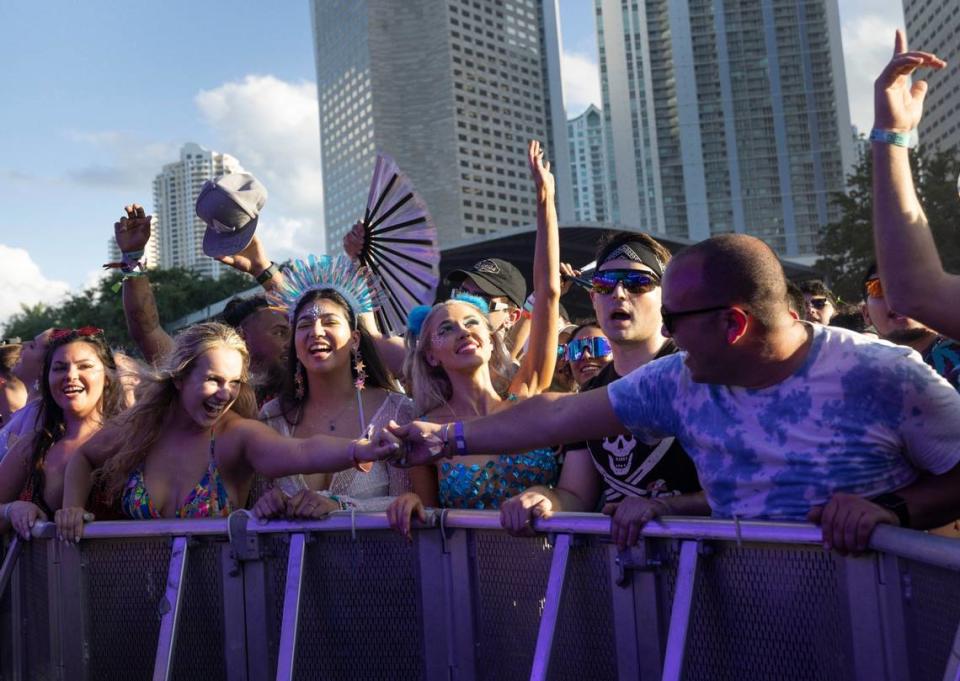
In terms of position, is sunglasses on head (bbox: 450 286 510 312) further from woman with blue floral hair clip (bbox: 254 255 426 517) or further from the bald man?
the bald man

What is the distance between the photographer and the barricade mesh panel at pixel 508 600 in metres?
2.82

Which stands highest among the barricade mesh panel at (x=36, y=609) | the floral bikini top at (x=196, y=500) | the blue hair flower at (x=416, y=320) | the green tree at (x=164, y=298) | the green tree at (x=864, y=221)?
the green tree at (x=164, y=298)

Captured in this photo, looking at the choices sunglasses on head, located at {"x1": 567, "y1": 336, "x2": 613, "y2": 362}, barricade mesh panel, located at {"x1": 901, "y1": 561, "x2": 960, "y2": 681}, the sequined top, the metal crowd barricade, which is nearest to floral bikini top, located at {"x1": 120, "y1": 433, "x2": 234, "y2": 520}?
the metal crowd barricade

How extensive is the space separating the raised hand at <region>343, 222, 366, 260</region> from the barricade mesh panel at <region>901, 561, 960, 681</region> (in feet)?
12.2

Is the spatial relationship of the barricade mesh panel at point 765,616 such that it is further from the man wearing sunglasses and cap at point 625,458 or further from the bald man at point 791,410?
the man wearing sunglasses and cap at point 625,458

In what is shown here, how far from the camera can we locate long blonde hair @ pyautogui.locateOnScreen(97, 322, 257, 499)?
3.88 m

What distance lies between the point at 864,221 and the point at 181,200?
118m

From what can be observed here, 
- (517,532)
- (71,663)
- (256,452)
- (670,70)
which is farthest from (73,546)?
(670,70)

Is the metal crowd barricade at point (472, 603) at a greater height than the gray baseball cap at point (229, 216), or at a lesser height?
lesser

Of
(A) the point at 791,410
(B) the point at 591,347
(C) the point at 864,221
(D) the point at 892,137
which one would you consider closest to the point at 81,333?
(B) the point at 591,347

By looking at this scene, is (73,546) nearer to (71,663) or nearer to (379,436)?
(71,663)

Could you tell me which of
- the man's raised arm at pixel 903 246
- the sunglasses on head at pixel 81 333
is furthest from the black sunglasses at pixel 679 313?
the sunglasses on head at pixel 81 333

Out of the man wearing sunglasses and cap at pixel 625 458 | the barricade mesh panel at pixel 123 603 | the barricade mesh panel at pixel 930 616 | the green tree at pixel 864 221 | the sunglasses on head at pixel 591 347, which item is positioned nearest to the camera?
the barricade mesh panel at pixel 930 616

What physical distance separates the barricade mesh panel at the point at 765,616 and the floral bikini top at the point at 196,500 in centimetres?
187
